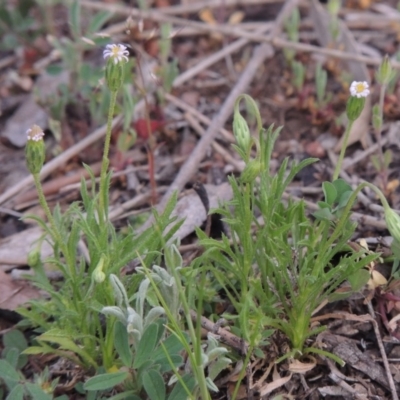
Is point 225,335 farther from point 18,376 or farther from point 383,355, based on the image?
point 18,376

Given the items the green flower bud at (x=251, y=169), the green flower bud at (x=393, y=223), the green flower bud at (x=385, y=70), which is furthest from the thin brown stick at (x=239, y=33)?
the green flower bud at (x=393, y=223)

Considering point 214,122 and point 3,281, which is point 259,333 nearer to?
point 3,281

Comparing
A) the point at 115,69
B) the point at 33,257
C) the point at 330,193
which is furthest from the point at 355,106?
the point at 33,257

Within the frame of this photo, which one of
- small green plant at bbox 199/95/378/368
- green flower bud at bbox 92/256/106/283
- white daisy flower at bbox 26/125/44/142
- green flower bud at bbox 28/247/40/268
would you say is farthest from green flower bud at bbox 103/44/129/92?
green flower bud at bbox 28/247/40/268

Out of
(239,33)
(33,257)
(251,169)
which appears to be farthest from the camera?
(239,33)

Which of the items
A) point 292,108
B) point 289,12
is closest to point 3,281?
point 292,108

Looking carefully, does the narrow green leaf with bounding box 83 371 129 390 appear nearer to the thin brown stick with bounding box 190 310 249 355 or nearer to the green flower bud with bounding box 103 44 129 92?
the thin brown stick with bounding box 190 310 249 355

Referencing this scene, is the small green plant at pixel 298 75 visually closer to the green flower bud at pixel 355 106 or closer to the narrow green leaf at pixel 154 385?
the green flower bud at pixel 355 106
